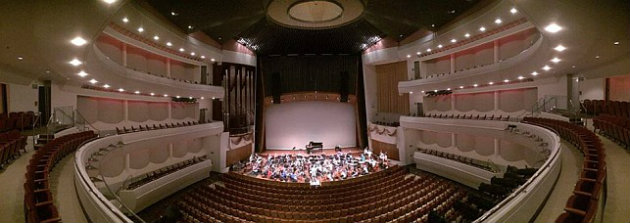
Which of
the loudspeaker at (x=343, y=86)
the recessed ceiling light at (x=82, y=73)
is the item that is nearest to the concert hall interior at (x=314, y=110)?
the recessed ceiling light at (x=82, y=73)

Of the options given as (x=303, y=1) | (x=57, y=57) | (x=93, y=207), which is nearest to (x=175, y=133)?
(x=57, y=57)

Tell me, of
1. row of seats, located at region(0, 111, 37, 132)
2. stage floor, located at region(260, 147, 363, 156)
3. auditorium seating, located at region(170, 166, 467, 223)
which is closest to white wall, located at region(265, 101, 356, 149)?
stage floor, located at region(260, 147, 363, 156)

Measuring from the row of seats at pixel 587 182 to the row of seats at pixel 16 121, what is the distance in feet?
43.1

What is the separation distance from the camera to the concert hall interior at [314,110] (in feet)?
15.5

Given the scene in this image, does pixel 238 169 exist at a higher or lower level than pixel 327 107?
lower

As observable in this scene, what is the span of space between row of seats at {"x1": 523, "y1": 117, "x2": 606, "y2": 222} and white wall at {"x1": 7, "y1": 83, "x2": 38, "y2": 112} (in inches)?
595

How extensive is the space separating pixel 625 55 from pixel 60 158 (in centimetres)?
1560

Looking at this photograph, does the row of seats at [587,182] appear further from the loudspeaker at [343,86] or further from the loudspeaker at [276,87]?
the loudspeaker at [276,87]

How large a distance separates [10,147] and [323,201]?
28.2ft

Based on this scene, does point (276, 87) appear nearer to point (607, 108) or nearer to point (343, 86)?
point (343, 86)

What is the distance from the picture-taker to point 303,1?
13.5m

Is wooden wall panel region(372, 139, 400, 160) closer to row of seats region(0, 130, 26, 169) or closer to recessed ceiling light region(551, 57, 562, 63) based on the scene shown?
recessed ceiling light region(551, 57, 562, 63)

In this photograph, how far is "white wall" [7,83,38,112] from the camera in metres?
10.2

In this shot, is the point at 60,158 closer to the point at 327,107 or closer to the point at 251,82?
the point at 251,82
